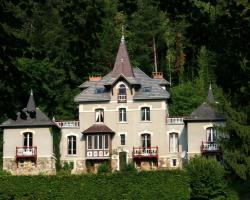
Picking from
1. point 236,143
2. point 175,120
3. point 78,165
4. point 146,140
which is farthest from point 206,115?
point 78,165

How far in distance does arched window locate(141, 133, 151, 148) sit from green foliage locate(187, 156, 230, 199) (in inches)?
434

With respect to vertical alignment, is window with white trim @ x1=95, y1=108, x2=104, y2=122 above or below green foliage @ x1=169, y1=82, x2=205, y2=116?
below

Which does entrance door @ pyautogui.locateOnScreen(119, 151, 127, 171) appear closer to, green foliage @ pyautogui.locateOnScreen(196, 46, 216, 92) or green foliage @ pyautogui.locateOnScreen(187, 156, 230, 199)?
green foliage @ pyautogui.locateOnScreen(187, 156, 230, 199)

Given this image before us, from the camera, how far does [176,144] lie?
149 feet

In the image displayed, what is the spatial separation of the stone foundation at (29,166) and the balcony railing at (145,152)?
5.29m

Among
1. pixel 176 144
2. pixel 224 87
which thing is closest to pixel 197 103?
pixel 176 144

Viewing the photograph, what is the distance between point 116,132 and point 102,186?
1140cm

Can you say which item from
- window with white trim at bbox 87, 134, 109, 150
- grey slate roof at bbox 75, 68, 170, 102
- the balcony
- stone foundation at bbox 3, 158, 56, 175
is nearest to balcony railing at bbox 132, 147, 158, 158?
the balcony

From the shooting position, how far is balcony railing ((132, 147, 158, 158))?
1746 inches

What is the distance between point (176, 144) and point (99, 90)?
6205mm

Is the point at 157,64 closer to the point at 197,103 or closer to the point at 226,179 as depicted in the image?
the point at 197,103

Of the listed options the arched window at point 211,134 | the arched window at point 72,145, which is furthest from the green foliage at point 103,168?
the arched window at point 211,134

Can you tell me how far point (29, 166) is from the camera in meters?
44.1

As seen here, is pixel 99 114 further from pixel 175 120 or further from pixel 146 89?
pixel 175 120
